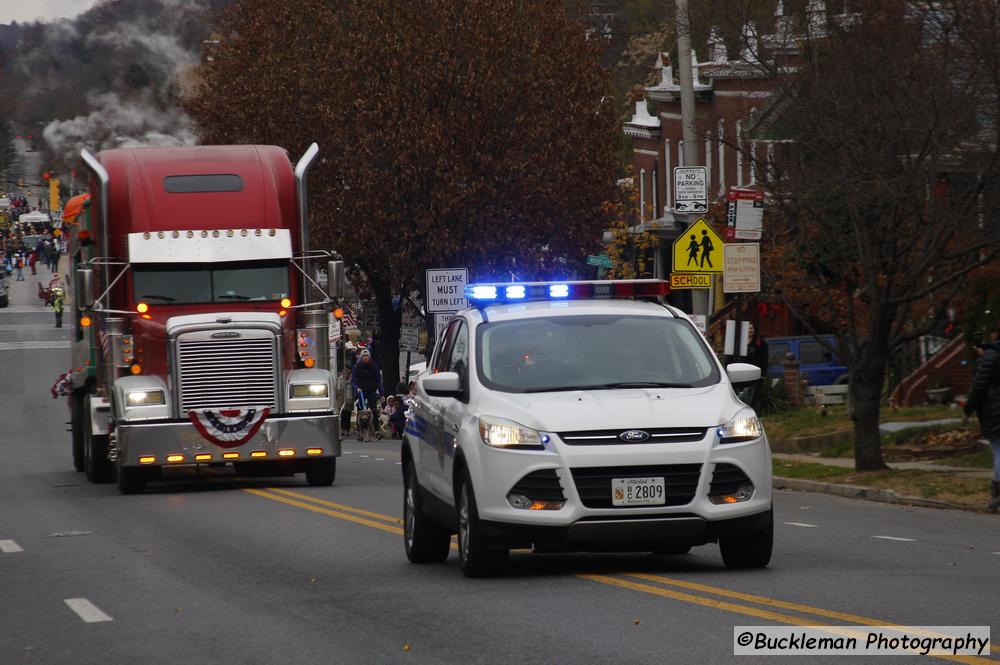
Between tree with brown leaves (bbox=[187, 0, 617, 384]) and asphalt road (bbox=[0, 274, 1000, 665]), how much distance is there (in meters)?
22.0

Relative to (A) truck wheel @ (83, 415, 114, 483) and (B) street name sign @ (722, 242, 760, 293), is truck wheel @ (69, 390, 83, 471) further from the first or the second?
(B) street name sign @ (722, 242, 760, 293)

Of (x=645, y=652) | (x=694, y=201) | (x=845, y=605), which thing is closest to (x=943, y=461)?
(x=694, y=201)

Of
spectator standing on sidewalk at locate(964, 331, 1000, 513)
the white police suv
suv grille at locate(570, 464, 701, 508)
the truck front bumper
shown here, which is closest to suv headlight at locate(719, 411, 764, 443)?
the white police suv

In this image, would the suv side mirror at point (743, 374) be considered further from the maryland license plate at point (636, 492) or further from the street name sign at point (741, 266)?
the street name sign at point (741, 266)

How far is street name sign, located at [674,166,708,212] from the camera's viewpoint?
85.5 feet

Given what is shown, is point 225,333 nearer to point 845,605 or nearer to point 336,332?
point 845,605

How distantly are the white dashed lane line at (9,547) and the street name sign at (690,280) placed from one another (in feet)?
36.8

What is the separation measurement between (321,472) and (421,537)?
10001 millimetres

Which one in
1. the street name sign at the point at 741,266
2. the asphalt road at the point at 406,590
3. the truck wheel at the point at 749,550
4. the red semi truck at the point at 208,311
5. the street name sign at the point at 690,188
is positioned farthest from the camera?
the street name sign at the point at 690,188

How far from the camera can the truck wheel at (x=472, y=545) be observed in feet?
37.9

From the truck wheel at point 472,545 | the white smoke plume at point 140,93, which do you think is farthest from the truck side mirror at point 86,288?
the white smoke plume at point 140,93

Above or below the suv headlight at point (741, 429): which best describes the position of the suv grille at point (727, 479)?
below

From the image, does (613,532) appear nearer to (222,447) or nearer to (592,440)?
(592,440)

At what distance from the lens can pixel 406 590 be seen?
11.6m
